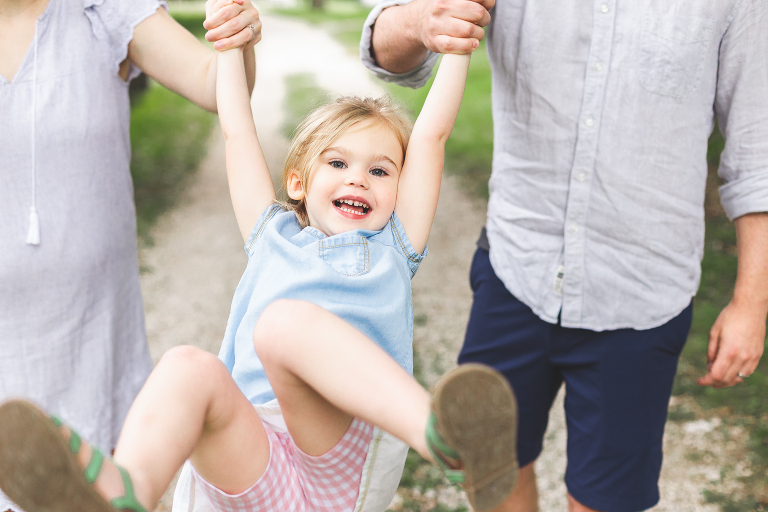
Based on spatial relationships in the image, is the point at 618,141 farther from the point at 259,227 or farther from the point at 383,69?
the point at 259,227

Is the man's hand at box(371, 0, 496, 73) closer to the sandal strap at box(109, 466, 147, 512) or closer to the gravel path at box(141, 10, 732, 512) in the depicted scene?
the gravel path at box(141, 10, 732, 512)

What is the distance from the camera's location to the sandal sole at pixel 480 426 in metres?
1.20

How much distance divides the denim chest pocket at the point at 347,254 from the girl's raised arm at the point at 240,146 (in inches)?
8.8

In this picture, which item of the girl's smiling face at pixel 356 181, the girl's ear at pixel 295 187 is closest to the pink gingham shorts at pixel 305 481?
the girl's smiling face at pixel 356 181

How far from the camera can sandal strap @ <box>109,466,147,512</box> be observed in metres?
1.15

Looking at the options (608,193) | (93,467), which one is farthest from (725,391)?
(93,467)

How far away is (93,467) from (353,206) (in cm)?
88

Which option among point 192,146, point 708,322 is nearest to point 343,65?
point 192,146

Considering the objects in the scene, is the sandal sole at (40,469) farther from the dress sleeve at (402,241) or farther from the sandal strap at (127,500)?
the dress sleeve at (402,241)

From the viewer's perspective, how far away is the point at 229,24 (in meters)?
1.76

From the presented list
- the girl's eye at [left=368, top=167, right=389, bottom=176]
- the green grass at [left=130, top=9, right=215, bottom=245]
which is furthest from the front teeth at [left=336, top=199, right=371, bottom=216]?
the green grass at [left=130, top=9, right=215, bottom=245]

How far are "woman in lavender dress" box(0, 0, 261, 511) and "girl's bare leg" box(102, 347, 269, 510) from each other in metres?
0.59

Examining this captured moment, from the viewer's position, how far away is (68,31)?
68.6 inches

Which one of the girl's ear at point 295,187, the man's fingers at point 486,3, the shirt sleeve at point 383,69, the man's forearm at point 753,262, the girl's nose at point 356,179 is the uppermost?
the man's fingers at point 486,3
